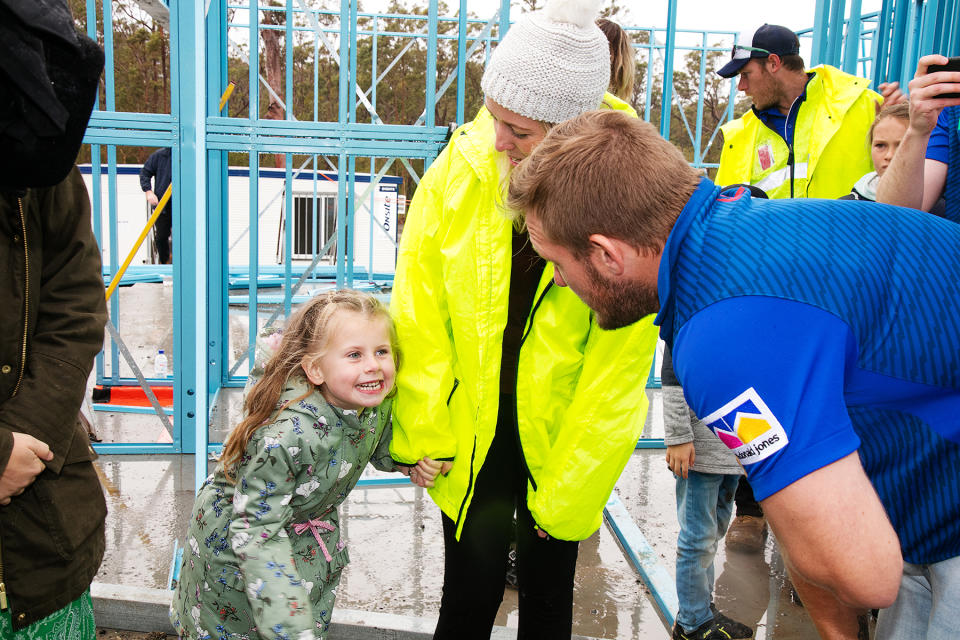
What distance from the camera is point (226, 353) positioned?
5863mm

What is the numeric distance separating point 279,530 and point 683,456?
1423 mm

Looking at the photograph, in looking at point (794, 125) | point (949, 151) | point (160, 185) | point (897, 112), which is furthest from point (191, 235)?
point (160, 185)

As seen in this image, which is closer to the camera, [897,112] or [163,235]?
[897,112]

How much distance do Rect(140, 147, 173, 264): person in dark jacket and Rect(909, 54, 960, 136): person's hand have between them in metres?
6.30

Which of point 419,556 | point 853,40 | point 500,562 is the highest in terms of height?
point 853,40

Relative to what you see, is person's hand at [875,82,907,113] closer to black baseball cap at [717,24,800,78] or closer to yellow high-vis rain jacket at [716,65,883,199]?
yellow high-vis rain jacket at [716,65,883,199]

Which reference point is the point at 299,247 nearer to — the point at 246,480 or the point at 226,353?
the point at 226,353

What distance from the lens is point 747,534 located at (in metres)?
3.74

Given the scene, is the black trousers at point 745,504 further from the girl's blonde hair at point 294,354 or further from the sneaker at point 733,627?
the girl's blonde hair at point 294,354

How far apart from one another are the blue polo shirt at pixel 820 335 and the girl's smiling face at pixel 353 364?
922mm

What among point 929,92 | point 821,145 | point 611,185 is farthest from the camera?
point 821,145

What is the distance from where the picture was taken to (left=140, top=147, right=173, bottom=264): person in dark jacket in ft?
29.0

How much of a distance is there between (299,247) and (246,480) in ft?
46.8

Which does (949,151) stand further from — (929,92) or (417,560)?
(417,560)
